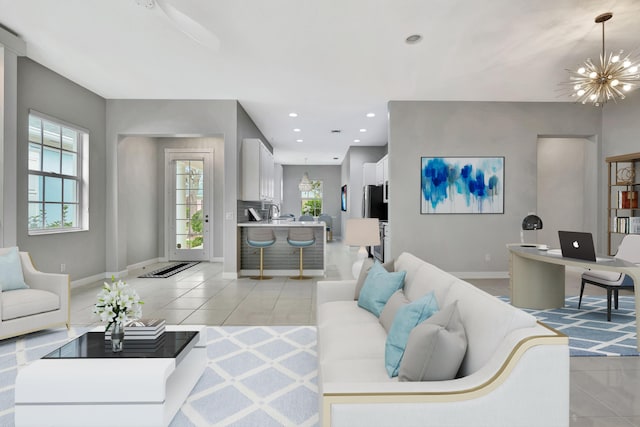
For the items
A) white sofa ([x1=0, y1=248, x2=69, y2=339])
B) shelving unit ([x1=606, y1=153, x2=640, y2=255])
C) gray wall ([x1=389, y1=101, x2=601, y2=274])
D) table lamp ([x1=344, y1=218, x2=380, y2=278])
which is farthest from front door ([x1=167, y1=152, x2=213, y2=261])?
shelving unit ([x1=606, y1=153, x2=640, y2=255])

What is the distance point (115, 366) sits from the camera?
192cm

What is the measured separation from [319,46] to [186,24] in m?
1.74

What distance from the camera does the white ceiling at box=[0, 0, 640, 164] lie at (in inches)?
129

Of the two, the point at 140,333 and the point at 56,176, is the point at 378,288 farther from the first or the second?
the point at 56,176

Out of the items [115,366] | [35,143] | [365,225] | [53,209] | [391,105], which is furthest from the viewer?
[391,105]

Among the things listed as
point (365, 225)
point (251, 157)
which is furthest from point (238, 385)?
point (251, 157)

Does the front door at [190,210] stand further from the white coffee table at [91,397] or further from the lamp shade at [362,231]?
the white coffee table at [91,397]

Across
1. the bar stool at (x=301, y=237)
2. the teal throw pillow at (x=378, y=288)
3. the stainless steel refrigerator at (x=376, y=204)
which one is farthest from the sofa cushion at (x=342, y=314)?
the stainless steel refrigerator at (x=376, y=204)

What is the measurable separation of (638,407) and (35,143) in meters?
6.47

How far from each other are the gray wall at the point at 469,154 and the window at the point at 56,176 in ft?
16.3

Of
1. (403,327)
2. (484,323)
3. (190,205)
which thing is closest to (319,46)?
(403,327)

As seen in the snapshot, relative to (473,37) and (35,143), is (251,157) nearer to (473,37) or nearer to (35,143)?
(35,143)

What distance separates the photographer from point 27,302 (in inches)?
123

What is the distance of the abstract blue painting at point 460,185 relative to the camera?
19.8 ft
